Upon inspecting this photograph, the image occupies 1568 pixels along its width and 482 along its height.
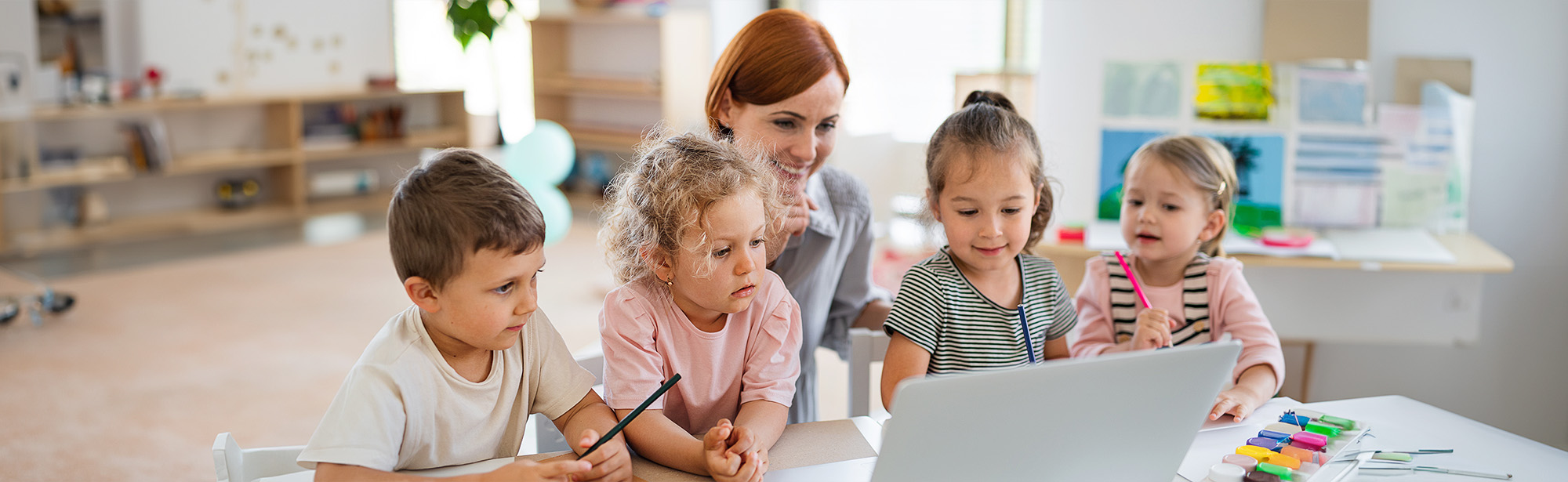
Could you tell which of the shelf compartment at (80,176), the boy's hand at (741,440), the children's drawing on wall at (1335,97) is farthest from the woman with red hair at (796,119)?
the shelf compartment at (80,176)

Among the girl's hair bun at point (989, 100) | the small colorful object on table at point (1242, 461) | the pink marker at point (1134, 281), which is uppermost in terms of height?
the girl's hair bun at point (989, 100)

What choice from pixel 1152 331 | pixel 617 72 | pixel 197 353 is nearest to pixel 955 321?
pixel 1152 331

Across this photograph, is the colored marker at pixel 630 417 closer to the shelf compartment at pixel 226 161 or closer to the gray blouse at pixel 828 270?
the gray blouse at pixel 828 270

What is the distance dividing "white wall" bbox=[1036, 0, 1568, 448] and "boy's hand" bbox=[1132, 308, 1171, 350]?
124 centimetres

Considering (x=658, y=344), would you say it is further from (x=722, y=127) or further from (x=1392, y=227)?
(x=1392, y=227)

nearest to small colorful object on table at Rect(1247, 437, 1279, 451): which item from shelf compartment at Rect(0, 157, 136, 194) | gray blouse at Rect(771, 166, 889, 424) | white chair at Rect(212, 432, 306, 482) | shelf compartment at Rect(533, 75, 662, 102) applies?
gray blouse at Rect(771, 166, 889, 424)

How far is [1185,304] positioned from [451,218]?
1030 millimetres

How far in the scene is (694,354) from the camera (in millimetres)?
1255

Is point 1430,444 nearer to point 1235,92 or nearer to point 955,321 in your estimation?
point 955,321

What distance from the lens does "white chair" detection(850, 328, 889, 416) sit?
5.06 ft

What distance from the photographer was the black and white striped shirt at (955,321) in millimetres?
1341

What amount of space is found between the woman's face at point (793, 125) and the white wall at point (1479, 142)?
120cm

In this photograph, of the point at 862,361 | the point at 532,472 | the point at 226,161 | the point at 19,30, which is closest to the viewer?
the point at 532,472

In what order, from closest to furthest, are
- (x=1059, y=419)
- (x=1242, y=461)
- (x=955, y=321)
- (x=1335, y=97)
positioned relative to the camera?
1. (x=1059, y=419)
2. (x=1242, y=461)
3. (x=955, y=321)
4. (x=1335, y=97)
